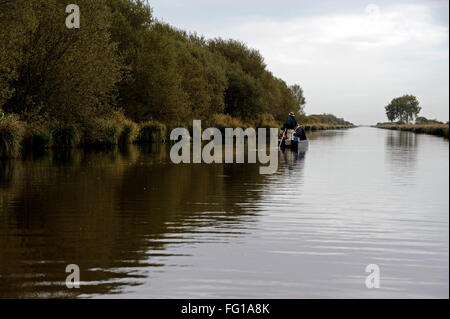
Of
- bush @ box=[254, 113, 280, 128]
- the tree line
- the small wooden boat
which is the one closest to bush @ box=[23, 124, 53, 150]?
the tree line

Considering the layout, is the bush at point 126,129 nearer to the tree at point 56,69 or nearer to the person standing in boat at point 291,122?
the tree at point 56,69

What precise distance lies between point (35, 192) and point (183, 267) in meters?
7.43

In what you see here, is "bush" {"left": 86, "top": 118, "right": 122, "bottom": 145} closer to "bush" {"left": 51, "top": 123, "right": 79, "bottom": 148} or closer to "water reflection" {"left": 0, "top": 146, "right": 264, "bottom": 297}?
"bush" {"left": 51, "top": 123, "right": 79, "bottom": 148}

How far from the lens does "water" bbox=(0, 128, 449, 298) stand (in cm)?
564

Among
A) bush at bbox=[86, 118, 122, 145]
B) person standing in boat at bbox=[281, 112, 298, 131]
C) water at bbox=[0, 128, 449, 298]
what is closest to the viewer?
water at bbox=[0, 128, 449, 298]

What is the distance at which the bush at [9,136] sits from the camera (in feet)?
72.1

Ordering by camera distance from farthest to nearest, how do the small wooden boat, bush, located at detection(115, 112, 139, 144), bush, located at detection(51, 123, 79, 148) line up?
bush, located at detection(115, 112, 139, 144), the small wooden boat, bush, located at detection(51, 123, 79, 148)

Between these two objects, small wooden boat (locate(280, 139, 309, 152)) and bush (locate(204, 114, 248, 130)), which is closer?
small wooden boat (locate(280, 139, 309, 152))

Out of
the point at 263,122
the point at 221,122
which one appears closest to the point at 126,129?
the point at 221,122

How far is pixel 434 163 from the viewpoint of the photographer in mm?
22703

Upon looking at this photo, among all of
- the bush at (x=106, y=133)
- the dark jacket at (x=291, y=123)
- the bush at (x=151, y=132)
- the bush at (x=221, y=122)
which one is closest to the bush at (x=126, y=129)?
the bush at (x=106, y=133)

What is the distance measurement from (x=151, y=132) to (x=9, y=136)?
57.6 feet

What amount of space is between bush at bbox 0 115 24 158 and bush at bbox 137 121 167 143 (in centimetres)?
1651
